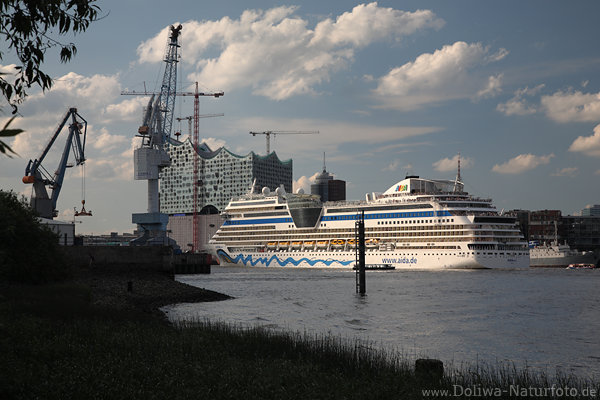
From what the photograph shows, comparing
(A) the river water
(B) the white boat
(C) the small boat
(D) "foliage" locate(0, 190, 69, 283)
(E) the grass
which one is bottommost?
(C) the small boat

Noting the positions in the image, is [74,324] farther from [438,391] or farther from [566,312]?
[566,312]

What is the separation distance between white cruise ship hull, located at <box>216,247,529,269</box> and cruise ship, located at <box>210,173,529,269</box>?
0.16 m

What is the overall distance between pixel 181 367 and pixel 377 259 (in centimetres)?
9571

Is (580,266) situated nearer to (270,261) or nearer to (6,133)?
(270,261)

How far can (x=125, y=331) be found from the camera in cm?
2158

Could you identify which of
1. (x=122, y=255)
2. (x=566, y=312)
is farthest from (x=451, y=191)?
(x=566, y=312)

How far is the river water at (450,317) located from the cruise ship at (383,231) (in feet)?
124

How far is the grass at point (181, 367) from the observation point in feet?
42.2

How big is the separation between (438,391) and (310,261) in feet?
340

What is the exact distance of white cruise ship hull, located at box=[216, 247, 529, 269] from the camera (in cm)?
9769

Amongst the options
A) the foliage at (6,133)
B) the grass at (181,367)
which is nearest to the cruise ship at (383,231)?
the grass at (181,367)

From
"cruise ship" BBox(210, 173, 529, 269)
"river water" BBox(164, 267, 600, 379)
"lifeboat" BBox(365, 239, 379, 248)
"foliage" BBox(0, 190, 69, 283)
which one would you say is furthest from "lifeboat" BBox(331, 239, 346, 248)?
"foliage" BBox(0, 190, 69, 283)

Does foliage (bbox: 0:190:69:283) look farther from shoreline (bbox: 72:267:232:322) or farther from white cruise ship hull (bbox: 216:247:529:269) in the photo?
white cruise ship hull (bbox: 216:247:529:269)

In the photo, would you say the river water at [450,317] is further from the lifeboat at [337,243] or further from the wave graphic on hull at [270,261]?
the wave graphic on hull at [270,261]
